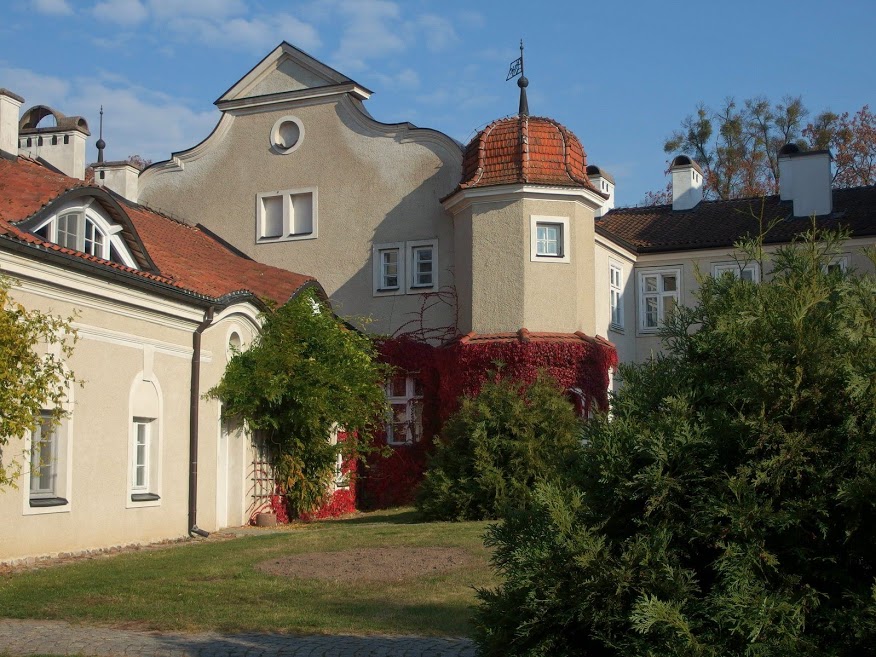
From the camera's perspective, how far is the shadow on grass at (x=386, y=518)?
2103cm

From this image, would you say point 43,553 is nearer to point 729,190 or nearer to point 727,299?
point 727,299

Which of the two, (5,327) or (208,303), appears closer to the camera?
(5,327)

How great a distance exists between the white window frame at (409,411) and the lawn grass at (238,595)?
10836mm

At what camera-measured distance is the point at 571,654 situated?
6.20 meters

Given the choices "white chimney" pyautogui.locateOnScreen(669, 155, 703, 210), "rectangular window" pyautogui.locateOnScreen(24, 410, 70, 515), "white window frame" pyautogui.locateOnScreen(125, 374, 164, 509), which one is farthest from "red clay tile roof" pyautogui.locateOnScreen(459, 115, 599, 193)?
"rectangular window" pyautogui.locateOnScreen(24, 410, 70, 515)

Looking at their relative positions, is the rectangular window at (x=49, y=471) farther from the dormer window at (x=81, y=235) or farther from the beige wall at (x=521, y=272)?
the beige wall at (x=521, y=272)

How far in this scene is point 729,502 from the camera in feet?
19.4

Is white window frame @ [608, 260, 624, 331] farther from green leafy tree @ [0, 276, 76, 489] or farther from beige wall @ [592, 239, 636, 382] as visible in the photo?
green leafy tree @ [0, 276, 76, 489]

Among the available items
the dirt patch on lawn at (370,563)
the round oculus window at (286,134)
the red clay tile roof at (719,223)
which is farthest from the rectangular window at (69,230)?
the red clay tile roof at (719,223)

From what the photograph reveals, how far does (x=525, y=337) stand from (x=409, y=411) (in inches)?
149

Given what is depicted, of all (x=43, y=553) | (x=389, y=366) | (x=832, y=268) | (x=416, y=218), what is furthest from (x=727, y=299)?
(x=416, y=218)

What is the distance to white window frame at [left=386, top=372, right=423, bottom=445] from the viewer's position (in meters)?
27.4

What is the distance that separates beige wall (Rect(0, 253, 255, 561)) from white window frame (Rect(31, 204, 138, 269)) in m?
0.93

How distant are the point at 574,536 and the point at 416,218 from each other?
22.9 meters
